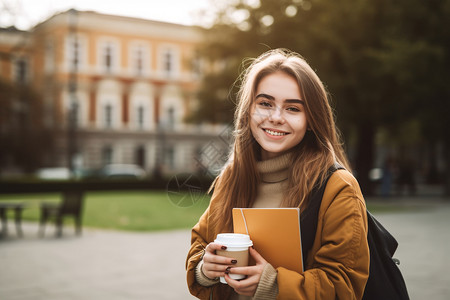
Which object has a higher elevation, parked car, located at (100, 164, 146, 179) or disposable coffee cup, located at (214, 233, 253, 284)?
disposable coffee cup, located at (214, 233, 253, 284)

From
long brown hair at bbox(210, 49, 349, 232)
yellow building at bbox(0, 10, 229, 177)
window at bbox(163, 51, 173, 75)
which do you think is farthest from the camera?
window at bbox(163, 51, 173, 75)

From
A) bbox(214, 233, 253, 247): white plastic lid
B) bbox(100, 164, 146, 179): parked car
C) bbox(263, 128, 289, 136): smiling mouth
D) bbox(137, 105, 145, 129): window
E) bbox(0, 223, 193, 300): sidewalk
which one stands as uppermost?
bbox(137, 105, 145, 129): window

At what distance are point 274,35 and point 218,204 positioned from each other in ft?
64.4

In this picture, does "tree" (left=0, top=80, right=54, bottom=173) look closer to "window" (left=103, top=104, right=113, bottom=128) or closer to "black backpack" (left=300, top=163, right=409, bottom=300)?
"window" (left=103, top=104, right=113, bottom=128)

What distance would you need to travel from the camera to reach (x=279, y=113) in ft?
6.90

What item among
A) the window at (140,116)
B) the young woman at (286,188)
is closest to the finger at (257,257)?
the young woman at (286,188)

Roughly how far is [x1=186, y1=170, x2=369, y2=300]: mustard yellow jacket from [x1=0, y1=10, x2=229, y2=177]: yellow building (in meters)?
41.2

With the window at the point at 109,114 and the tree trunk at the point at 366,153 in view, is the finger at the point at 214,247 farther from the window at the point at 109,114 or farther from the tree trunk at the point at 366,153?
the window at the point at 109,114

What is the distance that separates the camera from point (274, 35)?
69.6 ft

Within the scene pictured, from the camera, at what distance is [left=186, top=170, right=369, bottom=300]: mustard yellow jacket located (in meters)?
1.81

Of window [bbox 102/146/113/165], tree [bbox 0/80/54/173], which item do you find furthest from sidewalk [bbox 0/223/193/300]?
window [bbox 102/146/113/165]

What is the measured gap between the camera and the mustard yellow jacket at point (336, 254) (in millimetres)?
1806

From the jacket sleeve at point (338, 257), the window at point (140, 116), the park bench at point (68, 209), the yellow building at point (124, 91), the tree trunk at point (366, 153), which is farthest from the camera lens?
the window at point (140, 116)

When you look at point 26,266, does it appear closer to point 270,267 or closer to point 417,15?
point 270,267
